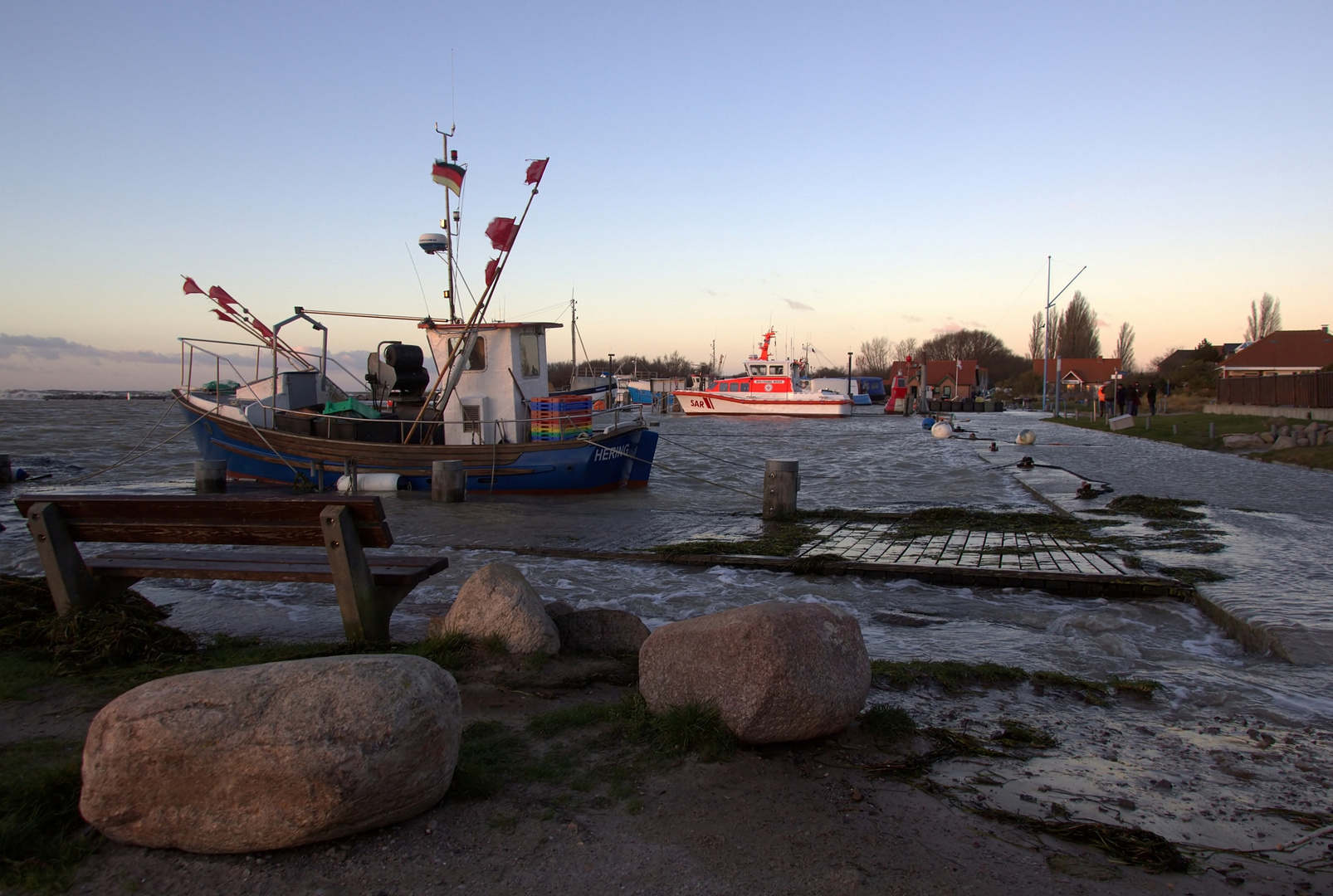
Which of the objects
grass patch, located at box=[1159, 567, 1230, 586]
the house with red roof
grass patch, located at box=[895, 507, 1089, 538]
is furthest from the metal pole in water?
the house with red roof

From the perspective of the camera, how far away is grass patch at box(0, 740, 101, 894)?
259 cm

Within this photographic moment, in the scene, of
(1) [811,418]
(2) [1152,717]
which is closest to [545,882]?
(2) [1152,717]

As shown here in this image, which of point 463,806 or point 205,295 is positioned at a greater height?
point 205,295

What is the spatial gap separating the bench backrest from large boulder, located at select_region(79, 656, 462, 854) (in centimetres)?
185

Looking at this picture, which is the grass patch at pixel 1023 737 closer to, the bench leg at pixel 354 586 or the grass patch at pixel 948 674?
the grass patch at pixel 948 674

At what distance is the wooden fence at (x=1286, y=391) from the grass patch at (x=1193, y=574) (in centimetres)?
2167

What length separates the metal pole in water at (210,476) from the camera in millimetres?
16141

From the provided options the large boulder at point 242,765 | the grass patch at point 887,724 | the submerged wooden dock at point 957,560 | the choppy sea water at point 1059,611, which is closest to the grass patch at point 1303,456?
the choppy sea water at point 1059,611

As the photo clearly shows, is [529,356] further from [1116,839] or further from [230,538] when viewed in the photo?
[1116,839]

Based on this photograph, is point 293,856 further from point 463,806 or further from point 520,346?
point 520,346

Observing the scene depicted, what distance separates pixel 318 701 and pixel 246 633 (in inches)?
143

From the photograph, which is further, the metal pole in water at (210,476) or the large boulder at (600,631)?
the metal pole in water at (210,476)

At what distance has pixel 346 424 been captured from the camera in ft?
55.7

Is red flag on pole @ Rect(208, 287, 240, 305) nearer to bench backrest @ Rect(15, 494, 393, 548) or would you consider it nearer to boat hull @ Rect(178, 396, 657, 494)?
boat hull @ Rect(178, 396, 657, 494)
